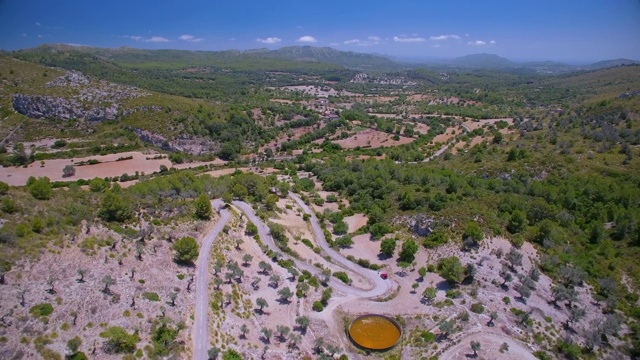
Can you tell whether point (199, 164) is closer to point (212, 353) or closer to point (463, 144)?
point (212, 353)

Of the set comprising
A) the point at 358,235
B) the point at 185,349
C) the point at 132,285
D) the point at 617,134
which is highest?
the point at 617,134

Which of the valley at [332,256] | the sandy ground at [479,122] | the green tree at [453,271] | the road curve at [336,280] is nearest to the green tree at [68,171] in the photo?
the valley at [332,256]

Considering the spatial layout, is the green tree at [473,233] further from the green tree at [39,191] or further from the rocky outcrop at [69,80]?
the rocky outcrop at [69,80]

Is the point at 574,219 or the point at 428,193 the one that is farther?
the point at 428,193

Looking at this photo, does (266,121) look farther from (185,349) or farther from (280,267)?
(185,349)

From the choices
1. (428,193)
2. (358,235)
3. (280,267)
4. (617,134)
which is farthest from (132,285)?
(617,134)

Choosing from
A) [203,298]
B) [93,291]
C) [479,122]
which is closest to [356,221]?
[203,298]

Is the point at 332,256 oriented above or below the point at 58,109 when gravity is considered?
below
